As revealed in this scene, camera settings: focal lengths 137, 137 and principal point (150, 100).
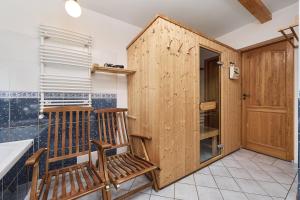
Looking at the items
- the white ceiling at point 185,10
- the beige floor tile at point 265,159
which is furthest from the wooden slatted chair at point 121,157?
the beige floor tile at point 265,159

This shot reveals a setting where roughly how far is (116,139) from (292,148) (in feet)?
9.09

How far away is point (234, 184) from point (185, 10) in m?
2.50

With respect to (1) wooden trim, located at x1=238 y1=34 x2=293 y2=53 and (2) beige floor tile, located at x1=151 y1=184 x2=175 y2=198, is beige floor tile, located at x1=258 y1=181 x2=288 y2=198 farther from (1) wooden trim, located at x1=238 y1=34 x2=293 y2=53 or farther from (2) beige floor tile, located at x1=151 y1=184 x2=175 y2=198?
(1) wooden trim, located at x1=238 y1=34 x2=293 y2=53

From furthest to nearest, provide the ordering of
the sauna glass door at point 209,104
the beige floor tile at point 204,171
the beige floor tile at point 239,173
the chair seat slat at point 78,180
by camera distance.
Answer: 1. the sauna glass door at point 209,104
2. the beige floor tile at point 204,171
3. the beige floor tile at point 239,173
4. the chair seat slat at point 78,180

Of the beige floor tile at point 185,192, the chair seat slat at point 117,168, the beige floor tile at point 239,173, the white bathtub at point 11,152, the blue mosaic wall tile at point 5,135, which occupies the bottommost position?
the beige floor tile at point 185,192

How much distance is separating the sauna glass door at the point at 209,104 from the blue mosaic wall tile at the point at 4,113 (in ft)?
7.64

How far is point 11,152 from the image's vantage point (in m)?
1.25

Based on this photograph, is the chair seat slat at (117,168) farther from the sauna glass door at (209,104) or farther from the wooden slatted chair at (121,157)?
the sauna glass door at (209,104)

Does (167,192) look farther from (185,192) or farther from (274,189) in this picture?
(274,189)

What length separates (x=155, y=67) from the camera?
1567mm

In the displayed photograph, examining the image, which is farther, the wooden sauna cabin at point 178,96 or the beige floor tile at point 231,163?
the beige floor tile at point 231,163

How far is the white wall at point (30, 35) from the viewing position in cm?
150

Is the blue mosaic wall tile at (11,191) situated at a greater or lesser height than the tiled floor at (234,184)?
greater

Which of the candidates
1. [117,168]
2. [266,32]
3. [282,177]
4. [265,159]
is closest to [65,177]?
[117,168]
